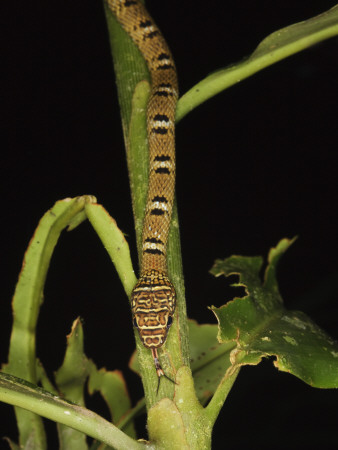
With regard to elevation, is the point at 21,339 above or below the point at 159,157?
below

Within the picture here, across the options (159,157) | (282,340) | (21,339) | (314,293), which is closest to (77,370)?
(21,339)

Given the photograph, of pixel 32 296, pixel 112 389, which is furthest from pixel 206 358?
pixel 32 296

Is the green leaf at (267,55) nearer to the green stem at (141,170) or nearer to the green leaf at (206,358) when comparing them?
the green stem at (141,170)

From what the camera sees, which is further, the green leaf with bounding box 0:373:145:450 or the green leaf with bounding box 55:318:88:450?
the green leaf with bounding box 55:318:88:450

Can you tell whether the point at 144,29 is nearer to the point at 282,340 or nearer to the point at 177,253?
the point at 177,253

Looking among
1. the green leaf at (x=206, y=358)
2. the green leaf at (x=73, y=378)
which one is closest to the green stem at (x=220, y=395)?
the green leaf at (x=206, y=358)

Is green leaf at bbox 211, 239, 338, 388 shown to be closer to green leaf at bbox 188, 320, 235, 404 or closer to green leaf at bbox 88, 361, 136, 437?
green leaf at bbox 188, 320, 235, 404

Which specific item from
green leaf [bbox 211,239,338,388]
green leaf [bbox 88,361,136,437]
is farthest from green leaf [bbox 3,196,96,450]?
green leaf [bbox 211,239,338,388]
